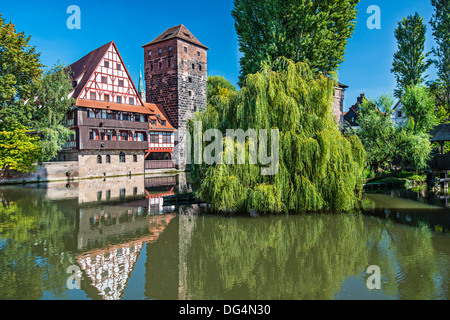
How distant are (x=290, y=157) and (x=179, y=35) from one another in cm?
3518

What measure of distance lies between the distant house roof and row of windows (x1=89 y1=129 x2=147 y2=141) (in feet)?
97.6

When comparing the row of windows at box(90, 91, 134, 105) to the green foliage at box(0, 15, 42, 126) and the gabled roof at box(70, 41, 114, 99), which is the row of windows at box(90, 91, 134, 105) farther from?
the green foliage at box(0, 15, 42, 126)

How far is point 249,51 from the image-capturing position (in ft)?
78.2

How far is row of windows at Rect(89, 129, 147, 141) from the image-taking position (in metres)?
33.9

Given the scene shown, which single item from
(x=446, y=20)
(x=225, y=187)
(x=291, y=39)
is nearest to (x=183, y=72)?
(x=291, y=39)

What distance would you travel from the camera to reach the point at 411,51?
33.9 m

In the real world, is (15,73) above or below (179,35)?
below

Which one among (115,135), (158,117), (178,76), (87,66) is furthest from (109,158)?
(178,76)

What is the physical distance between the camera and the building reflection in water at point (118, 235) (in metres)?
7.21

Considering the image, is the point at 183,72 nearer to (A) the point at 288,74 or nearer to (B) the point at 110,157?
(B) the point at 110,157

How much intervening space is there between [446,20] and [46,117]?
39.0 metres

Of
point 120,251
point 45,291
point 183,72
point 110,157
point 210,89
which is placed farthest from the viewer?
point 210,89

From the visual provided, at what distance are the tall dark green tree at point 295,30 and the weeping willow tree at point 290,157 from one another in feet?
25.7

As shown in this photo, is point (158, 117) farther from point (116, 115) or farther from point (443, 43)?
point (443, 43)
